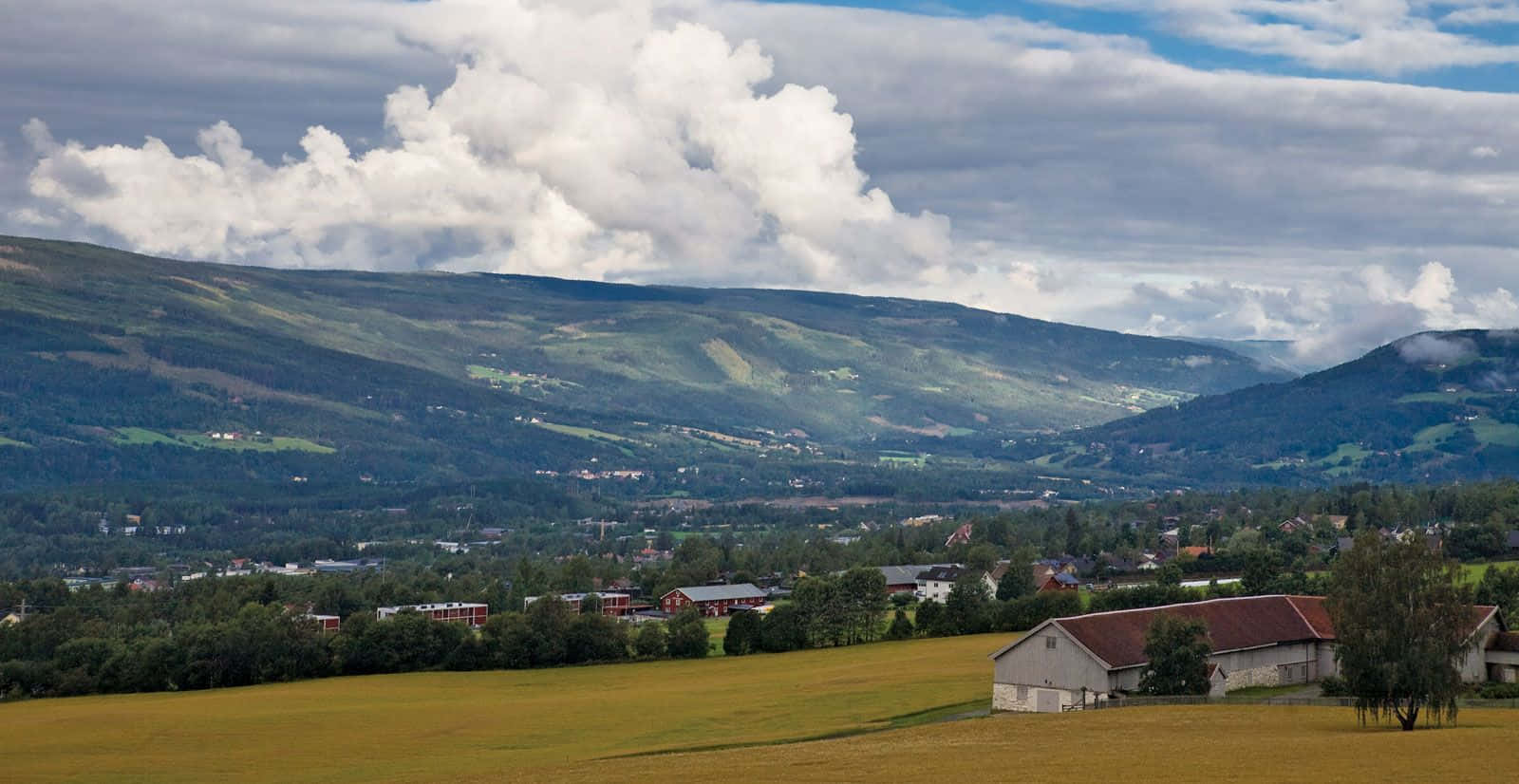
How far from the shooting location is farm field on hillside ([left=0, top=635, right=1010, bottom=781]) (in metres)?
60.2

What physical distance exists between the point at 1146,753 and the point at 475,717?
35498 millimetres

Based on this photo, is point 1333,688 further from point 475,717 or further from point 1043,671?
point 475,717

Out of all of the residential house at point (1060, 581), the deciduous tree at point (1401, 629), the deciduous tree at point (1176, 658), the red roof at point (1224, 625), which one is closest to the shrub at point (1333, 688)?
the deciduous tree at point (1176, 658)

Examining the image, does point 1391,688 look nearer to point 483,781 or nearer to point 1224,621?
point 1224,621

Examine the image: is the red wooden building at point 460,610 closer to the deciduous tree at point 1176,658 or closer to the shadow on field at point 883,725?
the shadow on field at point 883,725

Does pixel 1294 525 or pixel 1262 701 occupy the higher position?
pixel 1294 525

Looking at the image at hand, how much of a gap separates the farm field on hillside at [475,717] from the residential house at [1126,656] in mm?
2578

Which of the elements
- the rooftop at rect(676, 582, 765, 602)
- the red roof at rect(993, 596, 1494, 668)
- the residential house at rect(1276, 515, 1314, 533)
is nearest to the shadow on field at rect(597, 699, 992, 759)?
the red roof at rect(993, 596, 1494, 668)

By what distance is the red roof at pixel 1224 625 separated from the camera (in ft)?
227

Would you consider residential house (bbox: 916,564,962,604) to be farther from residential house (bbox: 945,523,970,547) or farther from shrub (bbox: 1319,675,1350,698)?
shrub (bbox: 1319,675,1350,698)

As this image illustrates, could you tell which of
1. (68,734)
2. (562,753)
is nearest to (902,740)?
(562,753)

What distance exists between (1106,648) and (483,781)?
29543mm

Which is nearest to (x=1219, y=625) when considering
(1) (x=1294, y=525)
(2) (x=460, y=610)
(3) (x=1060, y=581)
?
(3) (x=1060, y=581)

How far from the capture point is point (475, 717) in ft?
242
